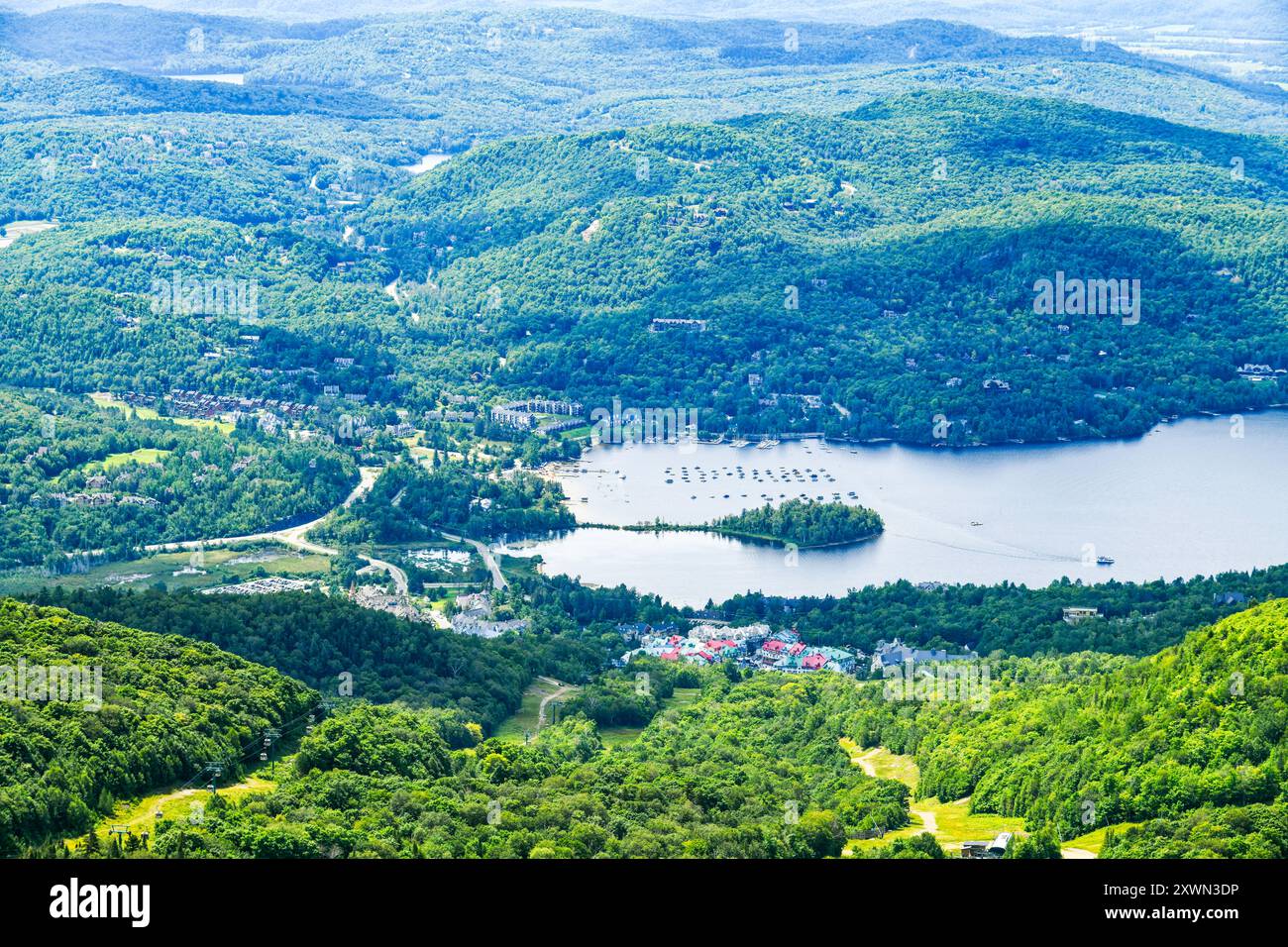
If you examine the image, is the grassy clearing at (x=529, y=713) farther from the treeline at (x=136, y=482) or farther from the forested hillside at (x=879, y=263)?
the forested hillside at (x=879, y=263)

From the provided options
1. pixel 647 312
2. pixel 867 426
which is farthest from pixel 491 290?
pixel 867 426

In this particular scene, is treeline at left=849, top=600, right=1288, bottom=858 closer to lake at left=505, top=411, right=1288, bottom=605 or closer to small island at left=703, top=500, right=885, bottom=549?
lake at left=505, top=411, right=1288, bottom=605

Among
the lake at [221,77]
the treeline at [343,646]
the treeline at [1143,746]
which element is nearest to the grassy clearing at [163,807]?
the treeline at [343,646]

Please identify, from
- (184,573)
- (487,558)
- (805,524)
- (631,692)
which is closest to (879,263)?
(805,524)

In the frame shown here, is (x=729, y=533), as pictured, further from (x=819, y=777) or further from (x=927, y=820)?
(x=927, y=820)

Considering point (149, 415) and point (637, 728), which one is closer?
point (637, 728)

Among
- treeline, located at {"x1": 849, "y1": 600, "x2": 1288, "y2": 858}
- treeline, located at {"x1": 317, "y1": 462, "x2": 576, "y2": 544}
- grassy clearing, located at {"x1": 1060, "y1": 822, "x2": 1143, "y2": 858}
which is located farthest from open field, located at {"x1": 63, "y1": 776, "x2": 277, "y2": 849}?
treeline, located at {"x1": 317, "y1": 462, "x2": 576, "y2": 544}

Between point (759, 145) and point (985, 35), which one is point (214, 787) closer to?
point (759, 145)
